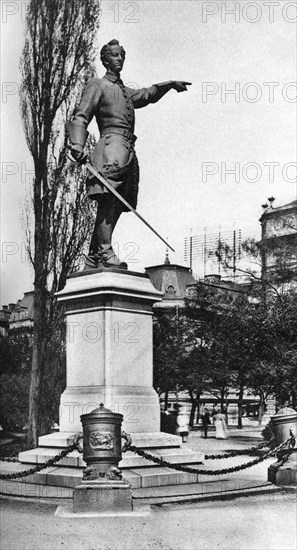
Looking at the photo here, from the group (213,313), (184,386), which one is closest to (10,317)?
(184,386)

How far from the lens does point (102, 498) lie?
7285 mm

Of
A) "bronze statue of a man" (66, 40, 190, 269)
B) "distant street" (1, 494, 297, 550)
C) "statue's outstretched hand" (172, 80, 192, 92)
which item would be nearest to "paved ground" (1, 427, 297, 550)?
"distant street" (1, 494, 297, 550)

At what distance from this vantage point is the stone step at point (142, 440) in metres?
9.02

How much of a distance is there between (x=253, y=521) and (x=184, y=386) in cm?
2969

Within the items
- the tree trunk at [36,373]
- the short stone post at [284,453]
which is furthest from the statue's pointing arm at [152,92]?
the tree trunk at [36,373]

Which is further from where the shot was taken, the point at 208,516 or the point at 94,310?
the point at 94,310

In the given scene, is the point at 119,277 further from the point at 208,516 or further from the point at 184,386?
the point at 184,386

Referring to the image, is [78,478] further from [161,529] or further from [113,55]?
[113,55]

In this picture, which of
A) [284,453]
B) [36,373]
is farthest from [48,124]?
[284,453]

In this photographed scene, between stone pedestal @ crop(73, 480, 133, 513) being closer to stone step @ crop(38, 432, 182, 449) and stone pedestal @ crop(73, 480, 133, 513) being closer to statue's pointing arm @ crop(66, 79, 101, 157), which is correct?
stone step @ crop(38, 432, 182, 449)

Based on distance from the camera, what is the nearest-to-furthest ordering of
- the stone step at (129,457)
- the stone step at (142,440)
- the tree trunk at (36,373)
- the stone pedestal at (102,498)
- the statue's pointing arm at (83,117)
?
the stone pedestal at (102,498)
the stone step at (129,457)
the stone step at (142,440)
the statue's pointing arm at (83,117)
the tree trunk at (36,373)

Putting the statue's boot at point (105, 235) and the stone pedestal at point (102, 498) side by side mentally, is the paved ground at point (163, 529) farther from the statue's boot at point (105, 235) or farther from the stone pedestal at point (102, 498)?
the statue's boot at point (105, 235)

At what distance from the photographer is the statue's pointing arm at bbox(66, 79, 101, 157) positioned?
9641 mm

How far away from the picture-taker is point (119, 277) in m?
9.58
